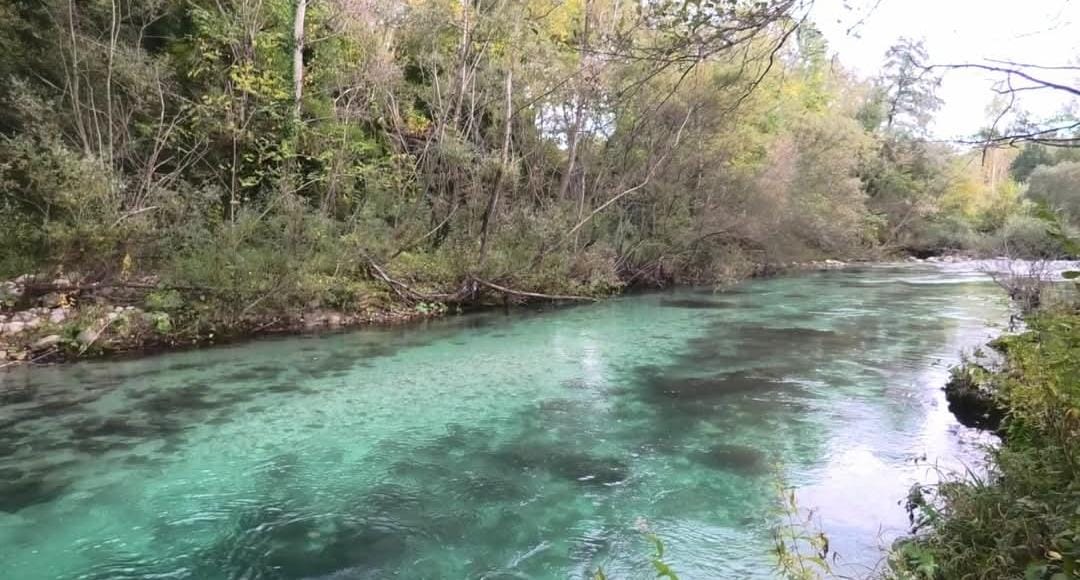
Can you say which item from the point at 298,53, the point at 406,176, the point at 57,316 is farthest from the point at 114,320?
the point at 298,53

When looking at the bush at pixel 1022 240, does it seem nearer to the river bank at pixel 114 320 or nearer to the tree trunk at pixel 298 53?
the river bank at pixel 114 320

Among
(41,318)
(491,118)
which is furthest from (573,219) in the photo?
(41,318)

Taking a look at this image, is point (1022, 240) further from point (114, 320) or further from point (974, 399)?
point (114, 320)

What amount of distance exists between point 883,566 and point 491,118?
616 inches

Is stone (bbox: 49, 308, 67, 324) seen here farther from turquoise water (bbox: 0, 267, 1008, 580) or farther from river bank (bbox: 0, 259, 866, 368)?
turquoise water (bbox: 0, 267, 1008, 580)

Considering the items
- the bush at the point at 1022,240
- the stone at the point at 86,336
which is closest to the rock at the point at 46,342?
the stone at the point at 86,336

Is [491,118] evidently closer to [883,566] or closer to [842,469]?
[842,469]

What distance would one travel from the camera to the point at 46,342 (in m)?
9.80

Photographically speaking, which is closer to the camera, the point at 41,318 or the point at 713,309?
the point at 41,318

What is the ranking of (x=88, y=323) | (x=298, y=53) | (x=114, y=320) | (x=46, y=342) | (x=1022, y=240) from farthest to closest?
(x=1022, y=240)
(x=298, y=53)
(x=114, y=320)
(x=88, y=323)
(x=46, y=342)

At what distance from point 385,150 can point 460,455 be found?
11574mm

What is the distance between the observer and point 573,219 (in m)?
17.1

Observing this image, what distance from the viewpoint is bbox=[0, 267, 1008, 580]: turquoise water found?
→ 4.37 metres

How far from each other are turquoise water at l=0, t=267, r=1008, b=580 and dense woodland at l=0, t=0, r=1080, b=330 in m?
2.37
